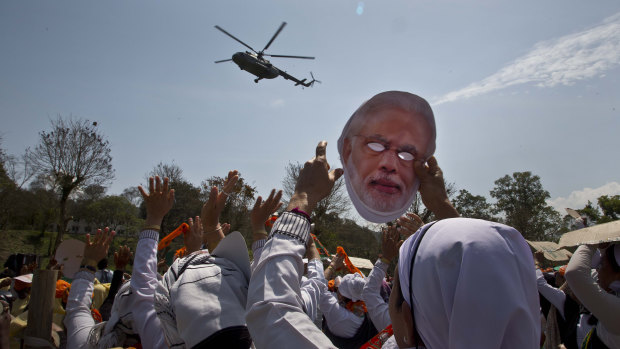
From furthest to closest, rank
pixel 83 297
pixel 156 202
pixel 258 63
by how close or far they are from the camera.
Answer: pixel 258 63 → pixel 83 297 → pixel 156 202

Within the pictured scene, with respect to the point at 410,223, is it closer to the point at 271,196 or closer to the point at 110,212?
the point at 271,196

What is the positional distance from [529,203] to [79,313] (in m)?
54.0

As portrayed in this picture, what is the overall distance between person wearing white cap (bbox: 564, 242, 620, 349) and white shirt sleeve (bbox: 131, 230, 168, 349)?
297 cm

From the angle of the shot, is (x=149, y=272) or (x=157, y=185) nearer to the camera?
(x=149, y=272)

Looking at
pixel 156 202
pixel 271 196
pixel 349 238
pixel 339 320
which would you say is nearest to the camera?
pixel 271 196

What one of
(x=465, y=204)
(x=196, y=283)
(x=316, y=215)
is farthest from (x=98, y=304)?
(x=465, y=204)

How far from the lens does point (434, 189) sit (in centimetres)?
185

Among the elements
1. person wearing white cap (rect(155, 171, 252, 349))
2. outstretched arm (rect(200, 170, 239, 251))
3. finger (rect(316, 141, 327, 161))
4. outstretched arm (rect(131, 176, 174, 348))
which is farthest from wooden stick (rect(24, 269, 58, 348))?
finger (rect(316, 141, 327, 161))

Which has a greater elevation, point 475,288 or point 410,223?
point 410,223

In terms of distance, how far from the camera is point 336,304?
4.07 metres

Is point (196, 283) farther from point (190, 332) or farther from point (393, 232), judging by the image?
point (393, 232)

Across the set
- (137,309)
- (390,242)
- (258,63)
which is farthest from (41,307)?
(258,63)

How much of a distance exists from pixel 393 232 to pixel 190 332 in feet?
6.45

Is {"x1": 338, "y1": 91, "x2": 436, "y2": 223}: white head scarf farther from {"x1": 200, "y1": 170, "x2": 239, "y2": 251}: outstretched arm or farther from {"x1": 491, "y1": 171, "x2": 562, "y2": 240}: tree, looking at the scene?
{"x1": 491, "y1": 171, "x2": 562, "y2": 240}: tree
